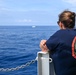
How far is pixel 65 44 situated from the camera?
353 cm

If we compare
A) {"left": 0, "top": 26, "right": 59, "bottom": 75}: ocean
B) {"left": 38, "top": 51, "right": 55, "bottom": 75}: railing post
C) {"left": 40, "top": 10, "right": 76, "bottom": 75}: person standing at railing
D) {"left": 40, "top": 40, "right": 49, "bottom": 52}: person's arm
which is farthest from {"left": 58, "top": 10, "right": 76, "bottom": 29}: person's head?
{"left": 0, "top": 26, "right": 59, "bottom": 75}: ocean

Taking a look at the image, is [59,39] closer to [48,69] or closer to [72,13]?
[72,13]

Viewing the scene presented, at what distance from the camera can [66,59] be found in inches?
141

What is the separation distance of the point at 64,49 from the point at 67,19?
41 cm

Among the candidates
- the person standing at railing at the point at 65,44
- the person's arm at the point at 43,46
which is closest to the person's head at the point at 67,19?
the person standing at railing at the point at 65,44

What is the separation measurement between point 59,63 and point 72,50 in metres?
0.27

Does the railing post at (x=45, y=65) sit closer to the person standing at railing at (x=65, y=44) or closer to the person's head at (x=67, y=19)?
the person standing at railing at (x=65, y=44)

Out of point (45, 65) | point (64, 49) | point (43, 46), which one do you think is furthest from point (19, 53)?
point (64, 49)

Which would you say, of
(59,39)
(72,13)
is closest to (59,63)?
(59,39)

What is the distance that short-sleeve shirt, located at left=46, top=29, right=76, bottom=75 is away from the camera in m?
3.53

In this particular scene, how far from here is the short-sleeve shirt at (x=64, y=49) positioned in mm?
3533

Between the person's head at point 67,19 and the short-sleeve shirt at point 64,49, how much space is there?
2.8 inches

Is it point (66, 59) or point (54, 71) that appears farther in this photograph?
point (54, 71)

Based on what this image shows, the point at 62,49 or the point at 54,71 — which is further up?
the point at 62,49
